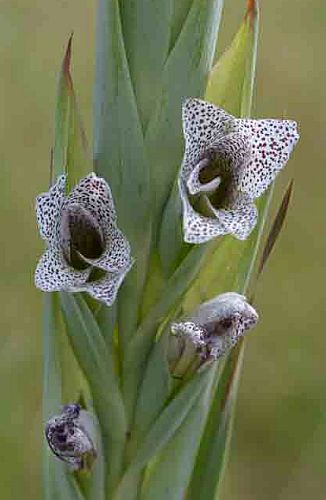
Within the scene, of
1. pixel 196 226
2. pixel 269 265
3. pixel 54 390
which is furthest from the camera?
pixel 269 265

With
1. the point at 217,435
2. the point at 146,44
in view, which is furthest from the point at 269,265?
the point at 146,44

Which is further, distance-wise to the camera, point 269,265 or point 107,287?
point 269,265

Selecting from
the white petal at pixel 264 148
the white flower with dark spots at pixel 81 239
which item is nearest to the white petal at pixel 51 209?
the white flower with dark spots at pixel 81 239

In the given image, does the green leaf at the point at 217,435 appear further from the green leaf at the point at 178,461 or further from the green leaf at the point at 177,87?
the green leaf at the point at 177,87

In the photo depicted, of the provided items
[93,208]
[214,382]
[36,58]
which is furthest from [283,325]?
[93,208]

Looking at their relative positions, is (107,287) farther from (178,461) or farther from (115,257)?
(178,461)

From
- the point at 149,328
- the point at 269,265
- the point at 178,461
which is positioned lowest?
the point at 269,265
